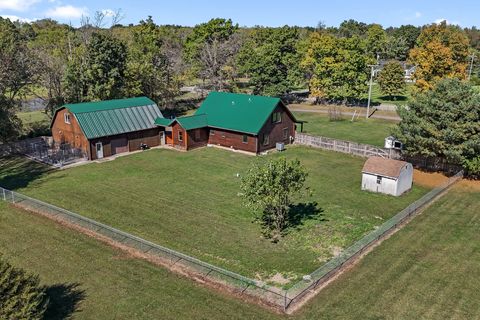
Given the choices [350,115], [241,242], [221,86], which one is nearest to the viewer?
[241,242]

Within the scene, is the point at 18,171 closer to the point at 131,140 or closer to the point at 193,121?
the point at 131,140

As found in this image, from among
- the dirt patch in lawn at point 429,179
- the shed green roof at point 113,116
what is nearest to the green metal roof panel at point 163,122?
the shed green roof at point 113,116

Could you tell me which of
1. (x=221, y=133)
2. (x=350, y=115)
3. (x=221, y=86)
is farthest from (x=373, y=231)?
(x=221, y=86)

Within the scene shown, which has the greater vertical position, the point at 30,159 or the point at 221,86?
the point at 221,86

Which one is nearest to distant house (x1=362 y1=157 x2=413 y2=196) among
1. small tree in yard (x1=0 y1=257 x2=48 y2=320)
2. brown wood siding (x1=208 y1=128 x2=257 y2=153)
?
brown wood siding (x1=208 y1=128 x2=257 y2=153)

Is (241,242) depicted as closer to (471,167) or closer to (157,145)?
(471,167)

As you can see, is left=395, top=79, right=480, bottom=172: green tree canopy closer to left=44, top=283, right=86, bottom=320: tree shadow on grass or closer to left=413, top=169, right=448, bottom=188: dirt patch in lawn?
left=413, top=169, right=448, bottom=188: dirt patch in lawn
